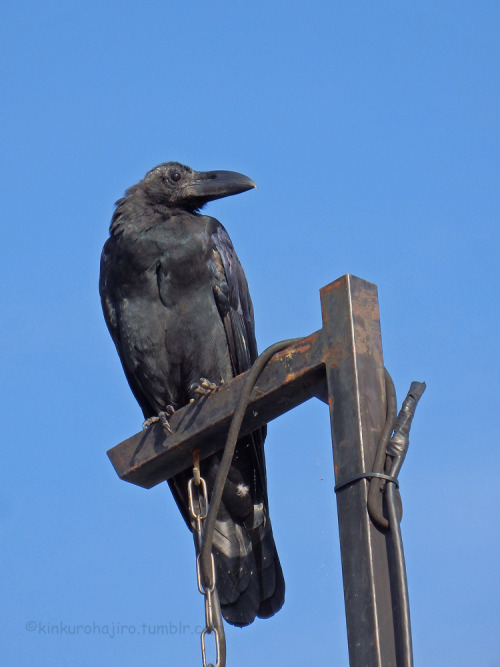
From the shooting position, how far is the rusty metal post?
7.02 ft

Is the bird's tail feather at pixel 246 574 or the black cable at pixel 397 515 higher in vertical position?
the bird's tail feather at pixel 246 574

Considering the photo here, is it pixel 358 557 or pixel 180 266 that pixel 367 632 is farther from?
→ pixel 180 266

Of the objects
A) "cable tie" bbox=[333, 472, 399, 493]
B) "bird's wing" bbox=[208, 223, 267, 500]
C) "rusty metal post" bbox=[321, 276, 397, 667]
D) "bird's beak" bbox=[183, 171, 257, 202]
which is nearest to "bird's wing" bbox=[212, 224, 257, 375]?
"bird's wing" bbox=[208, 223, 267, 500]

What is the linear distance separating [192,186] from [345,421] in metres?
4.11

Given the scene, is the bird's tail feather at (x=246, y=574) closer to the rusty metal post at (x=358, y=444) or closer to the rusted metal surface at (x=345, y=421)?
the rusted metal surface at (x=345, y=421)

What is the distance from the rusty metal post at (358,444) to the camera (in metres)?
2.14

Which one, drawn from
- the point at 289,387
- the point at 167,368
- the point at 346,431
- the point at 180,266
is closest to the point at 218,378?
the point at 167,368

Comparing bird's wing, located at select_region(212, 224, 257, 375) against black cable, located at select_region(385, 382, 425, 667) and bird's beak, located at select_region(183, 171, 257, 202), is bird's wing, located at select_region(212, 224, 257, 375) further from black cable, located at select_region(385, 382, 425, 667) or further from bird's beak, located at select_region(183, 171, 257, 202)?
black cable, located at select_region(385, 382, 425, 667)

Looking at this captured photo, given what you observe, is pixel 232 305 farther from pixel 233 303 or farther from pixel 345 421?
pixel 345 421

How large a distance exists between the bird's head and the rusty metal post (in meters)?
3.63

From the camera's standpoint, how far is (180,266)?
541cm

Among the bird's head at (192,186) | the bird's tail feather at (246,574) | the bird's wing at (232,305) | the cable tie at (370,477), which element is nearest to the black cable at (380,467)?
the cable tie at (370,477)

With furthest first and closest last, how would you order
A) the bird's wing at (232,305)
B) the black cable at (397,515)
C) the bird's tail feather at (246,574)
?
the bird's wing at (232,305)
the bird's tail feather at (246,574)
the black cable at (397,515)

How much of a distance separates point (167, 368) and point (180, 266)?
0.61 m
